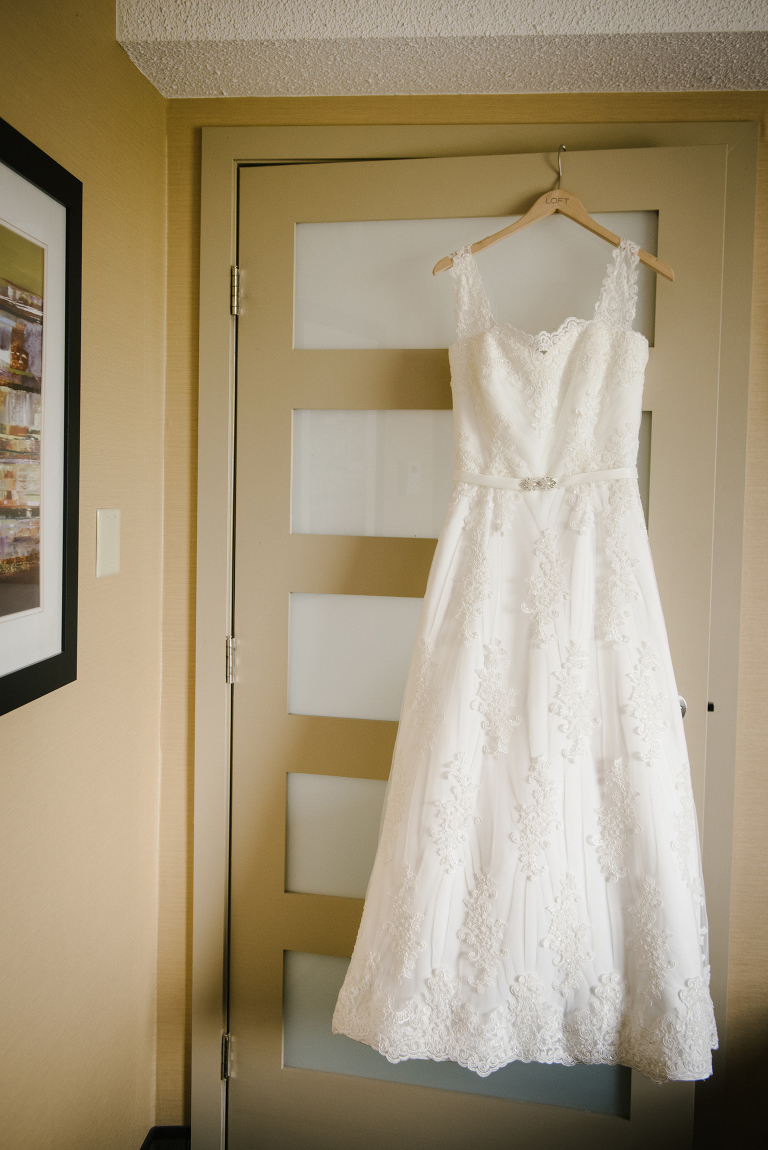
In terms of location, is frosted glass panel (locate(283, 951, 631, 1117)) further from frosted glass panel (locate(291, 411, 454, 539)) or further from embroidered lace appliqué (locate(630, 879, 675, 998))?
frosted glass panel (locate(291, 411, 454, 539))

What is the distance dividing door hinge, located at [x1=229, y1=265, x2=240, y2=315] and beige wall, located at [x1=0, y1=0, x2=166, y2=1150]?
0.49ft

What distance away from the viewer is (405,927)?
3.38 feet

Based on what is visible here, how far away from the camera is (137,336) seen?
4.32 feet

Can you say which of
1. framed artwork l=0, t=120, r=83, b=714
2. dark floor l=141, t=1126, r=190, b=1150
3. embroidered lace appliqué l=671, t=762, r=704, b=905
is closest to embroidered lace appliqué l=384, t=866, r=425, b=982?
embroidered lace appliqué l=671, t=762, r=704, b=905

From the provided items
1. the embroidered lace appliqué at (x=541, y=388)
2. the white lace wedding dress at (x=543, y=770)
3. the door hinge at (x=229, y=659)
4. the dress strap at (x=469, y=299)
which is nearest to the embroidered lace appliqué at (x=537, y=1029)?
the white lace wedding dress at (x=543, y=770)

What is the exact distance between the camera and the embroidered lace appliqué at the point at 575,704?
3.53 feet

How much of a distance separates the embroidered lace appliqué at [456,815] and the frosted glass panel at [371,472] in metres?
0.48

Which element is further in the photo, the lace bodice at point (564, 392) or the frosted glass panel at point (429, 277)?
the frosted glass panel at point (429, 277)

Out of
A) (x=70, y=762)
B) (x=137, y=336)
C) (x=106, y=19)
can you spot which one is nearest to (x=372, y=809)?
(x=70, y=762)

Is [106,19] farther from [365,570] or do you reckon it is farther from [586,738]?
[586,738]

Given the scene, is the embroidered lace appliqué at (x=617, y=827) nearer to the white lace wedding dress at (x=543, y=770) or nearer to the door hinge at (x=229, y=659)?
the white lace wedding dress at (x=543, y=770)

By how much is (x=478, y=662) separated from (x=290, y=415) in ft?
2.06

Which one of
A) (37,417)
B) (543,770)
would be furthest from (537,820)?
(37,417)

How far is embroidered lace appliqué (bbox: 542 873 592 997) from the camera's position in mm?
1031
